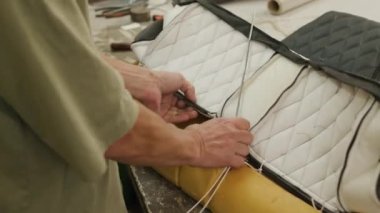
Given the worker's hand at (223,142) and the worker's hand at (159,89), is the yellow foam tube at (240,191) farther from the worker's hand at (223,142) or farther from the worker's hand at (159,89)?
the worker's hand at (159,89)

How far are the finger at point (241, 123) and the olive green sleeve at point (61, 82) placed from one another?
0.34 meters

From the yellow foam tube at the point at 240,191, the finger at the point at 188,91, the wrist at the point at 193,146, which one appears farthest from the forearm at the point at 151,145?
the finger at the point at 188,91

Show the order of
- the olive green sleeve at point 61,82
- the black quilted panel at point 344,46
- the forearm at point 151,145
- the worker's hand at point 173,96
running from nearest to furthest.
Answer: the olive green sleeve at point 61,82 < the forearm at point 151,145 < the black quilted panel at point 344,46 < the worker's hand at point 173,96

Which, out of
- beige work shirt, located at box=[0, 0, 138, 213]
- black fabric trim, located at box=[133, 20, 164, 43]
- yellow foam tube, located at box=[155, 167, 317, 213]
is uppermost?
beige work shirt, located at box=[0, 0, 138, 213]

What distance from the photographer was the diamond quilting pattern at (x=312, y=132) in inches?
29.7

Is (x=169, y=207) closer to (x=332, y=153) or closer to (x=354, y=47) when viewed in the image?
(x=332, y=153)

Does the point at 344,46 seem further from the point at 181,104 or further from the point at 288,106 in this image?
the point at 181,104

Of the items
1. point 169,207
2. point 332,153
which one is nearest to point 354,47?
point 332,153

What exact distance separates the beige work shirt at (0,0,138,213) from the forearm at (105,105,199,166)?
44 millimetres

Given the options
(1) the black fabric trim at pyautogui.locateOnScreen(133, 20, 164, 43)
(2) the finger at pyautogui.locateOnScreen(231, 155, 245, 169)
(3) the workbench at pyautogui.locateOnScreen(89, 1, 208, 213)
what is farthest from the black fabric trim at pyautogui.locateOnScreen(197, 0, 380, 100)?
(3) the workbench at pyautogui.locateOnScreen(89, 1, 208, 213)

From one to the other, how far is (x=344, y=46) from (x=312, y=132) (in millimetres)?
236

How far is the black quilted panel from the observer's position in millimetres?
816

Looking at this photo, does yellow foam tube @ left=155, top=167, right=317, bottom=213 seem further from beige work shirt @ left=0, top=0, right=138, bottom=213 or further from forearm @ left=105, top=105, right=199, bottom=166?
beige work shirt @ left=0, top=0, right=138, bottom=213

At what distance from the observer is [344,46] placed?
92 cm
